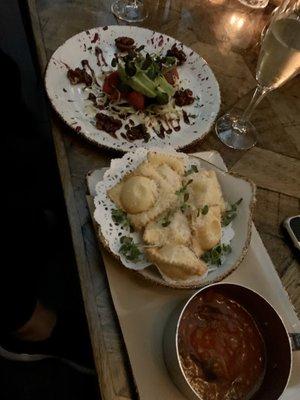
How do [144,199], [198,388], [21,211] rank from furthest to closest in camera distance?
[21,211], [144,199], [198,388]

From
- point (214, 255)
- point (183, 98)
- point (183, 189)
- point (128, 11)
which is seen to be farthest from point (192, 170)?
point (128, 11)

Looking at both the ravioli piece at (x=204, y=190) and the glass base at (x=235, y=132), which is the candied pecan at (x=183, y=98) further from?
the ravioli piece at (x=204, y=190)

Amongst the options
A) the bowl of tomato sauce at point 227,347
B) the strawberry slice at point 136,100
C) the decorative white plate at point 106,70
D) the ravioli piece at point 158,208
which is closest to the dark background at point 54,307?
the decorative white plate at point 106,70

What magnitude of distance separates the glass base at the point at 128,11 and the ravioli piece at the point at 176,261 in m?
0.70

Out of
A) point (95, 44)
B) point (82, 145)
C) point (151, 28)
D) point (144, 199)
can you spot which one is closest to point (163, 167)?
point (144, 199)

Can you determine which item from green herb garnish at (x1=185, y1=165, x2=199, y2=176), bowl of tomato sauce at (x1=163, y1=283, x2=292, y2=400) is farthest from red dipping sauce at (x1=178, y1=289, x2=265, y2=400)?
green herb garnish at (x1=185, y1=165, x2=199, y2=176)

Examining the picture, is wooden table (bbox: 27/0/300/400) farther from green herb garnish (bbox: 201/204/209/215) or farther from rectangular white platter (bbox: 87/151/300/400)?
green herb garnish (bbox: 201/204/209/215)

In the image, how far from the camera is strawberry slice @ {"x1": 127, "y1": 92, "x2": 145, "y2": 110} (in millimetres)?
941

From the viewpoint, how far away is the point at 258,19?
1.27 metres

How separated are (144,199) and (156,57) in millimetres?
457

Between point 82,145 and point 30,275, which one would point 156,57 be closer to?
point 82,145

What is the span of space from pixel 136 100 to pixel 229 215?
34 centimetres

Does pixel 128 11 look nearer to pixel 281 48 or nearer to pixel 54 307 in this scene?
pixel 281 48

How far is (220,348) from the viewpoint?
0.63 m
